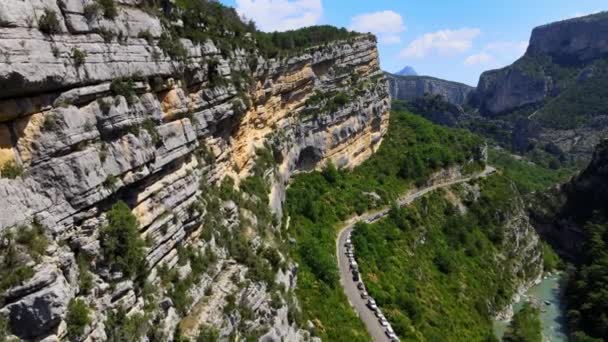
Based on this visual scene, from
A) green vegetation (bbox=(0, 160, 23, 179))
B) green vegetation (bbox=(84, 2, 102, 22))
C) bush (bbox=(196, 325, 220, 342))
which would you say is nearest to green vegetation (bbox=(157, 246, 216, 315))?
bush (bbox=(196, 325, 220, 342))

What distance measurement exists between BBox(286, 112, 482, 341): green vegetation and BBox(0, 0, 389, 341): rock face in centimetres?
521

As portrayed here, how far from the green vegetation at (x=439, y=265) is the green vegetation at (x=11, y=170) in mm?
32583

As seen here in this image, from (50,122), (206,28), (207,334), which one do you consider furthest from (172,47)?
(207,334)

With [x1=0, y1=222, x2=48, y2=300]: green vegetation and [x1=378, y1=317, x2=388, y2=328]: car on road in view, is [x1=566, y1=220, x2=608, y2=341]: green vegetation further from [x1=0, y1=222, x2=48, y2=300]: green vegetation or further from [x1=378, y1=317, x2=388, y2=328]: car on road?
[x1=0, y1=222, x2=48, y2=300]: green vegetation

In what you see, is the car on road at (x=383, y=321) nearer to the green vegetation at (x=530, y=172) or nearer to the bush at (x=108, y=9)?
the bush at (x=108, y=9)

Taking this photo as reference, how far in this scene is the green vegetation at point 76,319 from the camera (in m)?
16.1

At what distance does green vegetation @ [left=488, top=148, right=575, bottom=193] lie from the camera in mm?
130625

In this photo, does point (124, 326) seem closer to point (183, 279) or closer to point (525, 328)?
point (183, 279)

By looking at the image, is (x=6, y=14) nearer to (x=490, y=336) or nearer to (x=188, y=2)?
(x=188, y=2)

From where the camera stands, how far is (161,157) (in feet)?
78.3

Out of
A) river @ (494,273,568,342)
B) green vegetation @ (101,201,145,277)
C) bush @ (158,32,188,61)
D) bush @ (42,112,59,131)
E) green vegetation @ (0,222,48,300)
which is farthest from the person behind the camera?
river @ (494,273,568,342)

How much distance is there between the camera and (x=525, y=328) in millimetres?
54469

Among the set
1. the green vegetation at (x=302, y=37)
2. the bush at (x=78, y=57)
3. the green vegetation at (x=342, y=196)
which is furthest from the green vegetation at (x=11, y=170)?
the green vegetation at (x=302, y=37)

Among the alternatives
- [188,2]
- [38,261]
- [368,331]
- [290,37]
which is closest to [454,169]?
[290,37]
